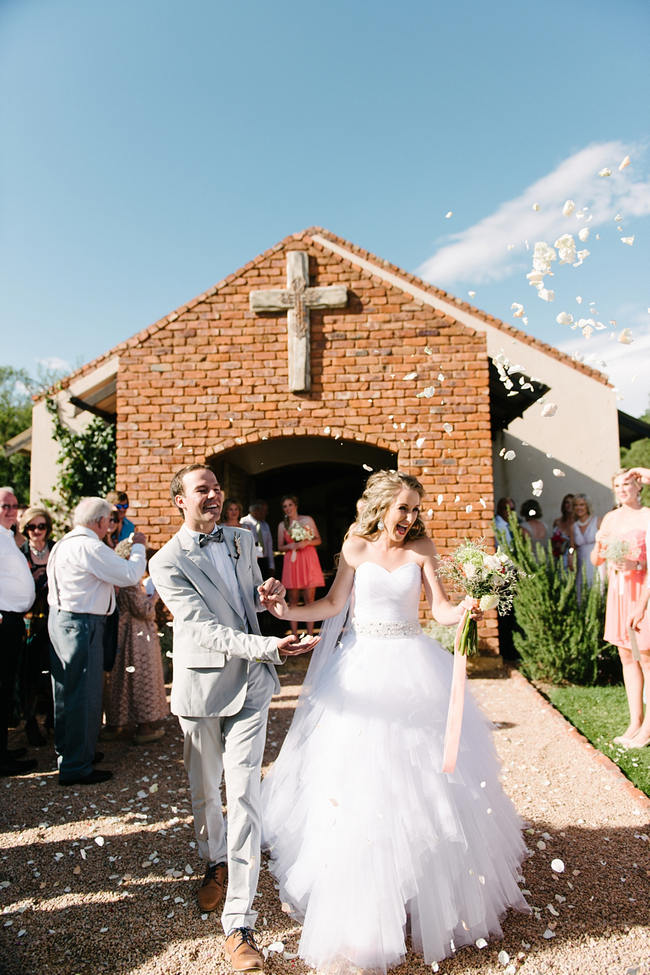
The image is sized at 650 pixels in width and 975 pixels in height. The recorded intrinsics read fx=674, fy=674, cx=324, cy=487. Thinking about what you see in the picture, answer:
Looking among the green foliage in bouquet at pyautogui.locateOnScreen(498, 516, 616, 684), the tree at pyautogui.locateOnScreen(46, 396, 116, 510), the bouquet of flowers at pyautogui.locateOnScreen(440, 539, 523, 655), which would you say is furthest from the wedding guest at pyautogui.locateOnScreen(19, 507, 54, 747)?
the tree at pyautogui.locateOnScreen(46, 396, 116, 510)

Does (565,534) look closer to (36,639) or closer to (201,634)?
(36,639)

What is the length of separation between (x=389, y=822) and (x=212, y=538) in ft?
4.93

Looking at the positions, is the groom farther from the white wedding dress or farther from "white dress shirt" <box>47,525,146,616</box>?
"white dress shirt" <box>47,525,146,616</box>

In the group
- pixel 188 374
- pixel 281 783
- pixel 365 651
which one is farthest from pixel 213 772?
pixel 188 374

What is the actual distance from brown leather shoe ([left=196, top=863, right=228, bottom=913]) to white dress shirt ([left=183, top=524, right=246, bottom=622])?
1270 millimetres

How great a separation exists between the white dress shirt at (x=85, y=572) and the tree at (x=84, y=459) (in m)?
7.30

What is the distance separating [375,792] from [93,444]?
34.9 feet

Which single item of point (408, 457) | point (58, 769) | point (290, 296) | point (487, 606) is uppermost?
point (290, 296)

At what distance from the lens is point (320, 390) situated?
8586 millimetres

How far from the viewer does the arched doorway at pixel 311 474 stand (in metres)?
11.4

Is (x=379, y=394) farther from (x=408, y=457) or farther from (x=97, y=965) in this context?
(x=97, y=965)

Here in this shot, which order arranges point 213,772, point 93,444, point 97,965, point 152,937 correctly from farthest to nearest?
point 93,444 → point 213,772 → point 152,937 → point 97,965

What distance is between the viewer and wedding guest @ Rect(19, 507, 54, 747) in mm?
5773

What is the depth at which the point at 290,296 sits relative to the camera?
28.5 ft
